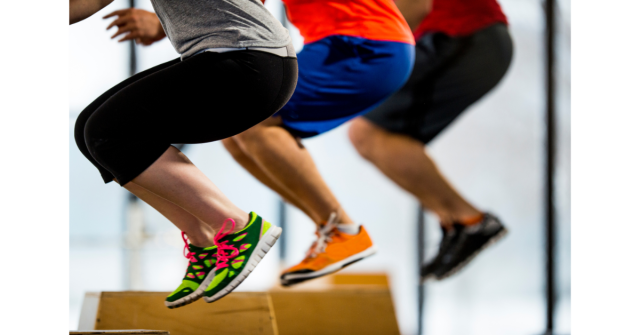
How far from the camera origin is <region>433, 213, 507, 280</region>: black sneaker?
A: 1.77 m

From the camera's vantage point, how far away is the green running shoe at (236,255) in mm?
1104

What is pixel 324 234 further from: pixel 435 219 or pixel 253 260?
pixel 435 219

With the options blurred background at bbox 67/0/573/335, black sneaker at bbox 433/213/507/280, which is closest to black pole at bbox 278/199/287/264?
blurred background at bbox 67/0/573/335

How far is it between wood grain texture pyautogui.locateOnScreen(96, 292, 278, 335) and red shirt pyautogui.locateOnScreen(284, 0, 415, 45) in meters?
0.71

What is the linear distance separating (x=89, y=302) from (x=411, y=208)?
7.30ft

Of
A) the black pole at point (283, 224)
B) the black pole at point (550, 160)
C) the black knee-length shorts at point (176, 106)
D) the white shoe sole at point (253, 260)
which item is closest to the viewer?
the black knee-length shorts at point (176, 106)

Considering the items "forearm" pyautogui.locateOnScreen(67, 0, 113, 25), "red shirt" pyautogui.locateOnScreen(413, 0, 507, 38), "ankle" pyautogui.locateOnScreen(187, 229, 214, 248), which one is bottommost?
"ankle" pyautogui.locateOnScreen(187, 229, 214, 248)

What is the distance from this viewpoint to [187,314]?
53.0 inches

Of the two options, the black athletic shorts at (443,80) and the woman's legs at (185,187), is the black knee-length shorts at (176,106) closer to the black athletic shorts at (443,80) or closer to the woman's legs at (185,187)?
the woman's legs at (185,187)

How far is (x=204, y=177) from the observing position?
3.58ft

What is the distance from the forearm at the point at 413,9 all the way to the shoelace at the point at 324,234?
60 centimetres

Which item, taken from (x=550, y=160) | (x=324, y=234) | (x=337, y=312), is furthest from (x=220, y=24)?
(x=550, y=160)

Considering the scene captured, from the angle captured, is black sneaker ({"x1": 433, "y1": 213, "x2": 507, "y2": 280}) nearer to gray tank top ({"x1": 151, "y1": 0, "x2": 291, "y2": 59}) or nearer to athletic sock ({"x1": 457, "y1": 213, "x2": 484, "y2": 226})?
athletic sock ({"x1": 457, "y1": 213, "x2": 484, "y2": 226})

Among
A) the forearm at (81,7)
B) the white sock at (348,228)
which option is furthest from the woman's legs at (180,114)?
the white sock at (348,228)
